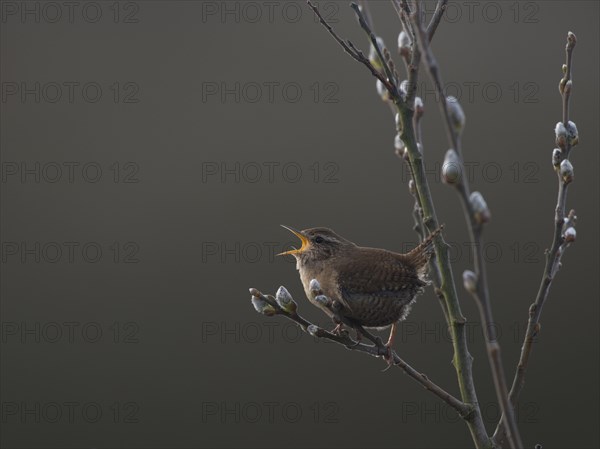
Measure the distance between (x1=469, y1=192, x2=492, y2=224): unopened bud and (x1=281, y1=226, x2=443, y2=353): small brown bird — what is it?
77 cm

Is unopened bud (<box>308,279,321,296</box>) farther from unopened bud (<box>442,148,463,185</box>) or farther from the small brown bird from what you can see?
unopened bud (<box>442,148,463,185</box>)

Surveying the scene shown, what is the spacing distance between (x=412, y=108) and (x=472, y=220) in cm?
46

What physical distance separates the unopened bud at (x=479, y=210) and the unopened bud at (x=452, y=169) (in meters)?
0.03

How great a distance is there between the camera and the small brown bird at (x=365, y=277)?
143cm

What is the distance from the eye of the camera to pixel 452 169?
20.1 inches

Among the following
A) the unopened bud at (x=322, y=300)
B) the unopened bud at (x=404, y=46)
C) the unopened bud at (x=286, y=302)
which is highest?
the unopened bud at (x=404, y=46)

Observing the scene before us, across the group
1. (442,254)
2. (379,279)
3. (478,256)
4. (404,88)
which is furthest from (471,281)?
(379,279)

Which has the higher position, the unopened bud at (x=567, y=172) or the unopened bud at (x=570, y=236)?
the unopened bud at (x=567, y=172)

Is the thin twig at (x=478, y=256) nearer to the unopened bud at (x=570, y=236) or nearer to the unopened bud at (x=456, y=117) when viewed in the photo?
the unopened bud at (x=456, y=117)

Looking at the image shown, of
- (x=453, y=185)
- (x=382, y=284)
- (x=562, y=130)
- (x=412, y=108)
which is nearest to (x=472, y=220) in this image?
(x=453, y=185)

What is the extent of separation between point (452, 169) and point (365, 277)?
3.33 feet

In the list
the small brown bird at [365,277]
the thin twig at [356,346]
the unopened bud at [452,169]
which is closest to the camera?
the unopened bud at [452,169]

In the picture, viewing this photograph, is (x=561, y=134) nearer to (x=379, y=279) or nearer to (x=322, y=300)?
(x=322, y=300)

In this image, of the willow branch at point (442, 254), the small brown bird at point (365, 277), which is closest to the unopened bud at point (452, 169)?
the willow branch at point (442, 254)
